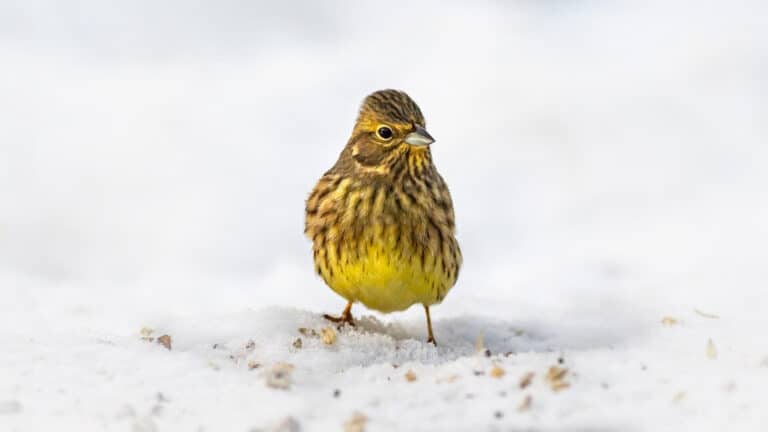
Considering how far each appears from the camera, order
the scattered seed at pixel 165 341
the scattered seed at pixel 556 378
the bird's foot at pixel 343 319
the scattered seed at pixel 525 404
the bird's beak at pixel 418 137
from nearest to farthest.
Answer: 1. the scattered seed at pixel 525 404
2. the scattered seed at pixel 556 378
3. the scattered seed at pixel 165 341
4. the bird's beak at pixel 418 137
5. the bird's foot at pixel 343 319

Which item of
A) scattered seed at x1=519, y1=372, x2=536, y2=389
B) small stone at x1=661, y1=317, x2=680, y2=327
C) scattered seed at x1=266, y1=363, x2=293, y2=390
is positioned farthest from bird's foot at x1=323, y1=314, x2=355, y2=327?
scattered seed at x1=519, y1=372, x2=536, y2=389

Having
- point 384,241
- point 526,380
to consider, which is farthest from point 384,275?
point 526,380

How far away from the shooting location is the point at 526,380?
5027 mm

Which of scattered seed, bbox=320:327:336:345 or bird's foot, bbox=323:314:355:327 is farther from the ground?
bird's foot, bbox=323:314:355:327

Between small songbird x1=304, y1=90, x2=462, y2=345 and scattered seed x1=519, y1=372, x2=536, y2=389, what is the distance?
4.15 ft

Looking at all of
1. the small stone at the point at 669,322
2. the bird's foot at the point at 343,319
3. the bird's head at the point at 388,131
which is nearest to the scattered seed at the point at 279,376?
the bird's foot at the point at 343,319

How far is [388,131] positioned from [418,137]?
0.53 feet

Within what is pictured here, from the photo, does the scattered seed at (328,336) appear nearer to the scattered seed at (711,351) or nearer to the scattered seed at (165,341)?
the scattered seed at (165,341)

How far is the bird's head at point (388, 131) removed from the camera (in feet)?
20.9

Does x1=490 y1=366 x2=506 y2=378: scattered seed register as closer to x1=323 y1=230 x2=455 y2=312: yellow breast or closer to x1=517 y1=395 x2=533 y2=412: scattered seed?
x1=517 y1=395 x2=533 y2=412: scattered seed

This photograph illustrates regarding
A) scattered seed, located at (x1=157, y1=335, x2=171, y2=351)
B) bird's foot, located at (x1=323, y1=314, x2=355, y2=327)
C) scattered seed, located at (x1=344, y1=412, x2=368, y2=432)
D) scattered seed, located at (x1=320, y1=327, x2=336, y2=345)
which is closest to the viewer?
scattered seed, located at (x1=344, y1=412, x2=368, y2=432)

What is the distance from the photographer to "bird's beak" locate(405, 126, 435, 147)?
629cm

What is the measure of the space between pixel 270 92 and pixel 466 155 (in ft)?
6.38

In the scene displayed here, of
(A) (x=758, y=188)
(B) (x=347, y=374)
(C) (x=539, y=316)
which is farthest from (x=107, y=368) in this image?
(A) (x=758, y=188)
